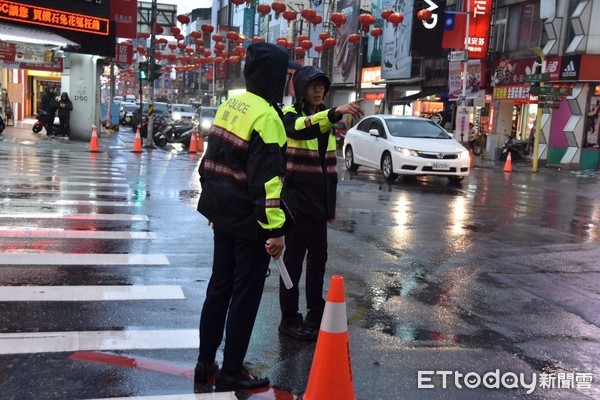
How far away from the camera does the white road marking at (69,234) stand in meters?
7.66

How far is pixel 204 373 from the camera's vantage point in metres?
3.82

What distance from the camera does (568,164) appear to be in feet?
81.3

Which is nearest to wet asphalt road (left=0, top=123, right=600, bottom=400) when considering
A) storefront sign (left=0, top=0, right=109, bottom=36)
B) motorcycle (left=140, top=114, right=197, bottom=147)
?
storefront sign (left=0, top=0, right=109, bottom=36)

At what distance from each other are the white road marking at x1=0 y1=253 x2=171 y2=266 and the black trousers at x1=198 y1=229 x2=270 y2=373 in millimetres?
2954

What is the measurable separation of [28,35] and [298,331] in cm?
2068

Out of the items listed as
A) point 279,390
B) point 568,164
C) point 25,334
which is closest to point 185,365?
point 279,390

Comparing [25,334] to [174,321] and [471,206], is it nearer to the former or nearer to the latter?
[174,321]

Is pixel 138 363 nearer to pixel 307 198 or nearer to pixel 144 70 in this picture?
pixel 307 198

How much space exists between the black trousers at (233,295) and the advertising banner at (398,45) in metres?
32.8

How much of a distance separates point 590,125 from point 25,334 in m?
24.1

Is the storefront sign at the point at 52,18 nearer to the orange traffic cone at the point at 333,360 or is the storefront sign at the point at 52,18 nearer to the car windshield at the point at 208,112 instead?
the car windshield at the point at 208,112

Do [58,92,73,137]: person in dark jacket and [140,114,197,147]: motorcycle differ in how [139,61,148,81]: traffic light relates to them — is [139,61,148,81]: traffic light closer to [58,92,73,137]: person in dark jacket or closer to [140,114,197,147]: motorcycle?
[140,114,197,147]: motorcycle

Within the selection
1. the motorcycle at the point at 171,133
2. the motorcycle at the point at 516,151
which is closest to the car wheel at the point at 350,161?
the motorcycle at the point at 171,133

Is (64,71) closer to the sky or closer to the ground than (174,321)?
closer to the sky
